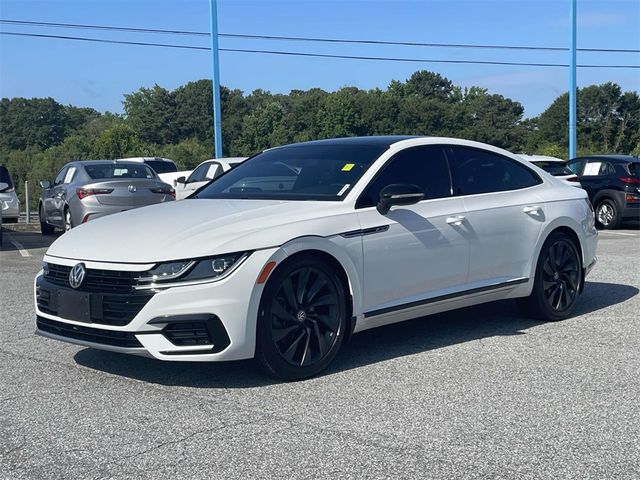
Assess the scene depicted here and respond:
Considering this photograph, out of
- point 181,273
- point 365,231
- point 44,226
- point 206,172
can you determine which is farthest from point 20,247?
point 181,273

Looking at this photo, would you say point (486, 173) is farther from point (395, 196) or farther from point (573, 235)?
point (395, 196)

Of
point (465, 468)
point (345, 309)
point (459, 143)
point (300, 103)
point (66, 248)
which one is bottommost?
point (465, 468)

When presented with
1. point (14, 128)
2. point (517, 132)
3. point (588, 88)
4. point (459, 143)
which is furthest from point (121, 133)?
point (459, 143)

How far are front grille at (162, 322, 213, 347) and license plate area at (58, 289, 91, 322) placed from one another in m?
0.57

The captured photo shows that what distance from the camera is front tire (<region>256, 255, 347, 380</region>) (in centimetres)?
507

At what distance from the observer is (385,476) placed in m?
3.63

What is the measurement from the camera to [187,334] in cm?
491

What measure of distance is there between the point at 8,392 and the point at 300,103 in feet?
235

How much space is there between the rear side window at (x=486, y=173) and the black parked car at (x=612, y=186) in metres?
11.4

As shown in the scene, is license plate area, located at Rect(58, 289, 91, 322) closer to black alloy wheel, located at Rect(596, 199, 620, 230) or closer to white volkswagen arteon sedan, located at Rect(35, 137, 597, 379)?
white volkswagen arteon sedan, located at Rect(35, 137, 597, 379)

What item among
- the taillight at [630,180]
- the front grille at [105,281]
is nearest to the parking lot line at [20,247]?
the front grille at [105,281]

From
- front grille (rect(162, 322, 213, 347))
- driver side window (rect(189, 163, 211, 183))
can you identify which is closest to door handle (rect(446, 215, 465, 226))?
front grille (rect(162, 322, 213, 347))

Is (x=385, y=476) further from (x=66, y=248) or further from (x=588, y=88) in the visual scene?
(x=588, y=88)

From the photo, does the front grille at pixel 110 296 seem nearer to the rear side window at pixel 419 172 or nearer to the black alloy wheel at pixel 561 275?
the rear side window at pixel 419 172
